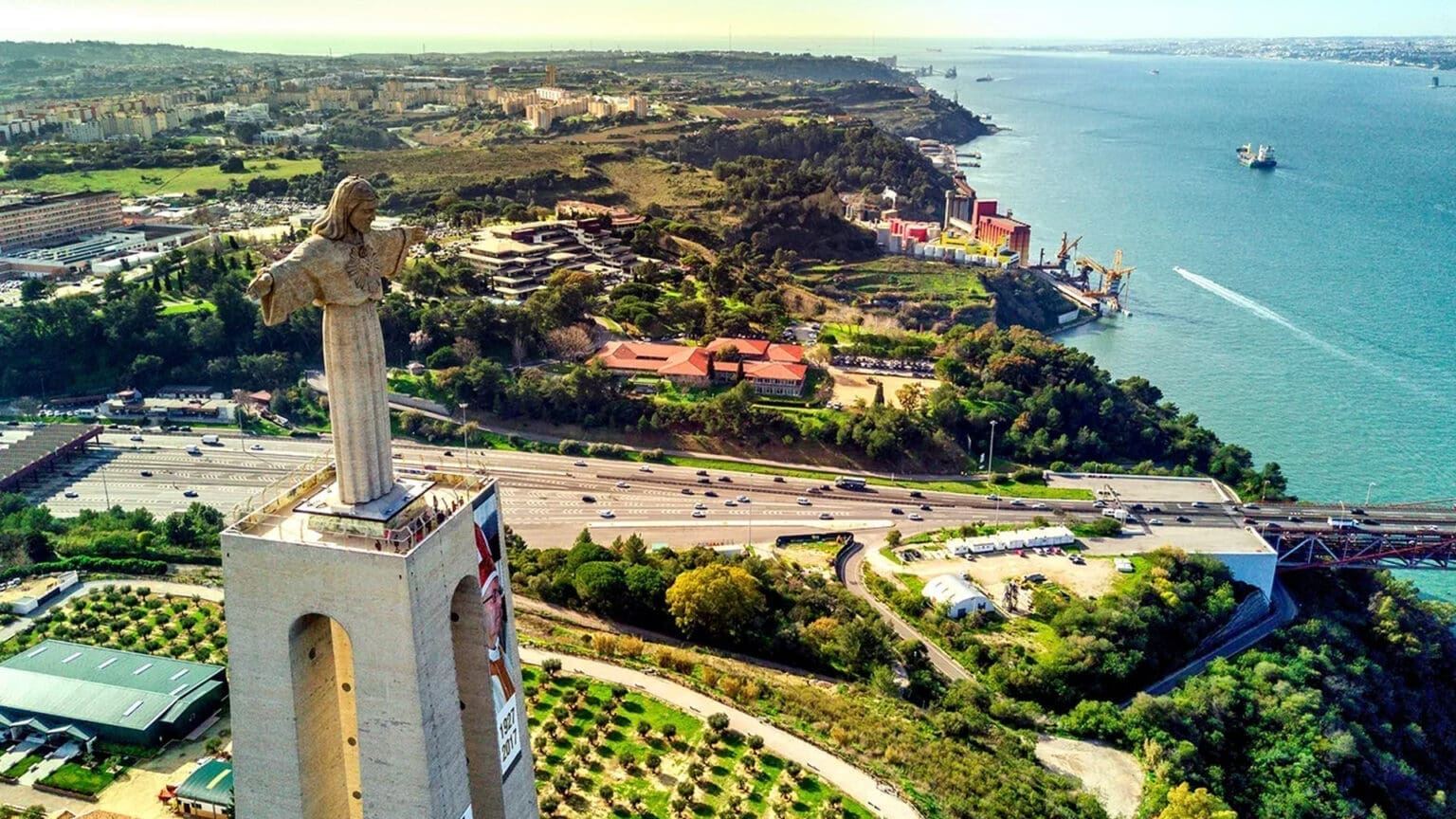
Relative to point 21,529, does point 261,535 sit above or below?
above

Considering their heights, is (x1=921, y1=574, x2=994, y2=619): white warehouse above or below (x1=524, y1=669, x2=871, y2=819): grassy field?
below

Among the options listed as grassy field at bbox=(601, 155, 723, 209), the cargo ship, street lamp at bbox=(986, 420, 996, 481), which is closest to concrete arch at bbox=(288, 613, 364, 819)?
street lamp at bbox=(986, 420, 996, 481)

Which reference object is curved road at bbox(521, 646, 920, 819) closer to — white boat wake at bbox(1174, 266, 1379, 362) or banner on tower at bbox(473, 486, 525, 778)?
banner on tower at bbox(473, 486, 525, 778)

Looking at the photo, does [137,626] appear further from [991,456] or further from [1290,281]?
[1290,281]

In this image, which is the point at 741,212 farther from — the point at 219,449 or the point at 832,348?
the point at 219,449

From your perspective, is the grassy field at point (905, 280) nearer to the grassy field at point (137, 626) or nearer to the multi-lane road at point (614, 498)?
the multi-lane road at point (614, 498)

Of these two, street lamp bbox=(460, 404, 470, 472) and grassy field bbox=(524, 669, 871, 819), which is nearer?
grassy field bbox=(524, 669, 871, 819)

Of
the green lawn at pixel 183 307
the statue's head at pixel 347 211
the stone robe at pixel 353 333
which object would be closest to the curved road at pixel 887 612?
the stone robe at pixel 353 333

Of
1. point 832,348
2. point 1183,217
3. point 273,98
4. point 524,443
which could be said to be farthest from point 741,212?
point 273,98
